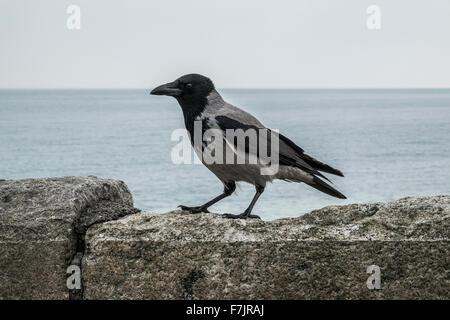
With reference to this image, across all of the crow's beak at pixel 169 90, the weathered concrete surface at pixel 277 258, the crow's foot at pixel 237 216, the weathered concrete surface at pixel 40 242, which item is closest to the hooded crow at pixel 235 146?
the crow's beak at pixel 169 90

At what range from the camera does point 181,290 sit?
4395mm

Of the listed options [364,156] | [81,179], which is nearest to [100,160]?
[364,156]

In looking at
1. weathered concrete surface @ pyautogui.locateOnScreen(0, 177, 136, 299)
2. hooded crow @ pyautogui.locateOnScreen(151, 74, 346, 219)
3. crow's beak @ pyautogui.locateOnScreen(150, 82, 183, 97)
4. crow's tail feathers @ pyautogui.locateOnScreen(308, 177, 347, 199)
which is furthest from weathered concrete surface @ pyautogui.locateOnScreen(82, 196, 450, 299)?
crow's beak @ pyautogui.locateOnScreen(150, 82, 183, 97)

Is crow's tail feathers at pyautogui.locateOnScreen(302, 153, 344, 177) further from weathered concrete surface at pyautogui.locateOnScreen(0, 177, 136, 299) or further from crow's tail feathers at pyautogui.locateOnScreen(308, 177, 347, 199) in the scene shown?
weathered concrete surface at pyautogui.locateOnScreen(0, 177, 136, 299)

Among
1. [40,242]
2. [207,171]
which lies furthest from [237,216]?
[207,171]

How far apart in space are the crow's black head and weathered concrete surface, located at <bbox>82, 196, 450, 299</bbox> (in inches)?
61.3

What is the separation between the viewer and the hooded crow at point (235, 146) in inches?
216

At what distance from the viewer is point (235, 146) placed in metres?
5.54

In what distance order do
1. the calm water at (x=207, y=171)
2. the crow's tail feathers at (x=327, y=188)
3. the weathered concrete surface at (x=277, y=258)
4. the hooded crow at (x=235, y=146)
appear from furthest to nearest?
the calm water at (x=207, y=171)
the crow's tail feathers at (x=327, y=188)
the hooded crow at (x=235, y=146)
the weathered concrete surface at (x=277, y=258)

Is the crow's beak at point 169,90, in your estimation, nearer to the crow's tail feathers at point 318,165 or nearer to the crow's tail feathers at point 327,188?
the crow's tail feathers at point 318,165

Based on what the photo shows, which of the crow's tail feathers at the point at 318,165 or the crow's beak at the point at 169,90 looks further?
the crow's beak at the point at 169,90
